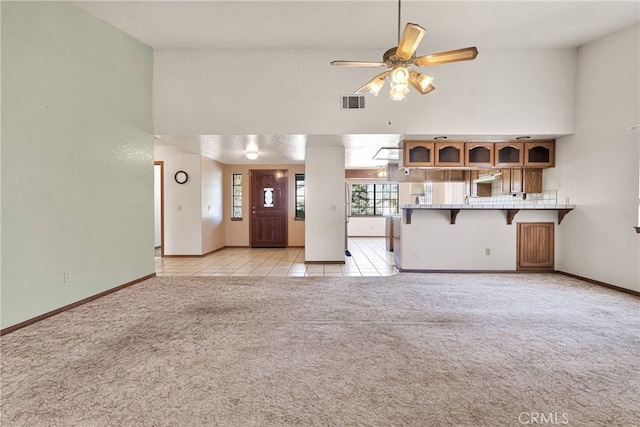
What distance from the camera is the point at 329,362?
2.10 meters

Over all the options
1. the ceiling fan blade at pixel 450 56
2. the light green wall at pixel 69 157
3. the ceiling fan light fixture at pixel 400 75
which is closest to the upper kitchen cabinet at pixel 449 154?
the ceiling fan blade at pixel 450 56

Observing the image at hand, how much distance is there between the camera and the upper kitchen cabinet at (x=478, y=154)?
5.10m

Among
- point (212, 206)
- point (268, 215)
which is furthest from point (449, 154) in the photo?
point (212, 206)

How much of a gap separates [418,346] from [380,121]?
3.34 metres

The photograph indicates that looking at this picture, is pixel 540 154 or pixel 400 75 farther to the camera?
pixel 540 154

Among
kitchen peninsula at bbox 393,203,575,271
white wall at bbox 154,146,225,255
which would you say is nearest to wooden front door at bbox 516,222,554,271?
kitchen peninsula at bbox 393,203,575,271

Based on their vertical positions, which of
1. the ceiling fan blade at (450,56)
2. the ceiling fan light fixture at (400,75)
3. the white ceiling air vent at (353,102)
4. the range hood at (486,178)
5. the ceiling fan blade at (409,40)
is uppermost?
the white ceiling air vent at (353,102)

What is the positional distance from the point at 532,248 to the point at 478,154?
174 centimetres

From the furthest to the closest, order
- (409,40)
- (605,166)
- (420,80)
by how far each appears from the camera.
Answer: (605,166)
(420,80)
(409,40)

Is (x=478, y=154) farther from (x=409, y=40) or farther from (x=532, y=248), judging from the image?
(x=409, y=40)

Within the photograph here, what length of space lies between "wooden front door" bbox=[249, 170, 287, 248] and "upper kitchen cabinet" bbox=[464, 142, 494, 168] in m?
4.72

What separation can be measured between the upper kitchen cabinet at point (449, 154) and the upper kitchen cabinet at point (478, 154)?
3.2 inches

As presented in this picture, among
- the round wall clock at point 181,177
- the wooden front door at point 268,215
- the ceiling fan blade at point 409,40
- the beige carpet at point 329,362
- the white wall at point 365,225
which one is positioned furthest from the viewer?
the white wall at point 365,225

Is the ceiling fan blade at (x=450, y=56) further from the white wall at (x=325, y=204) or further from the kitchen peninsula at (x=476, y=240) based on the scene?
the white wall at (x=325, y=204)
